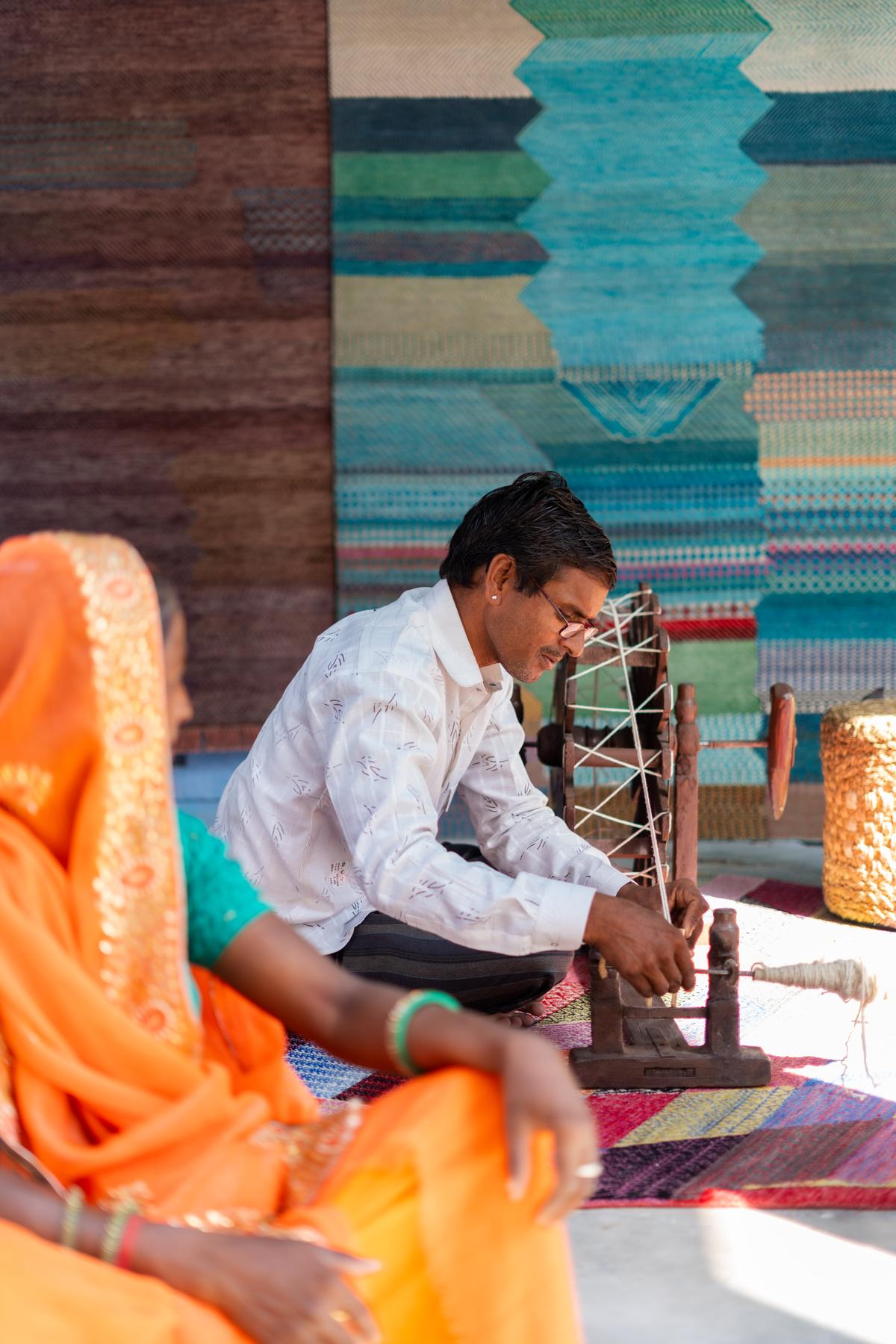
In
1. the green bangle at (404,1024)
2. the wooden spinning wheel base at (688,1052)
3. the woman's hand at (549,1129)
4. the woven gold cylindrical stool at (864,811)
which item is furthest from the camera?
the woven gold cylindrical stool at (864,811)

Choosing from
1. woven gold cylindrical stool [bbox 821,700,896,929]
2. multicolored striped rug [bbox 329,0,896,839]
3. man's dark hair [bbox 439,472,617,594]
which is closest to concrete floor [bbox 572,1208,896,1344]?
man's dark hair [bbox 439,472,617,594]

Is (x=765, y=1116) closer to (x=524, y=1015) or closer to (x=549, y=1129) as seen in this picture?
(x=524, y=1015)

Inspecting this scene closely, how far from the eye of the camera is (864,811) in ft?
11.3

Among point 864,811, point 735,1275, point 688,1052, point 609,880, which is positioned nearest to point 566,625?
point 609,880

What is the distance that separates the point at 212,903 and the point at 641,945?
90cm

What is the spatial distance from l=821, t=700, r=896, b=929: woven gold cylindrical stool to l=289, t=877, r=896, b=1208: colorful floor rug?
0.38m

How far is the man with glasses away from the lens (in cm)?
205

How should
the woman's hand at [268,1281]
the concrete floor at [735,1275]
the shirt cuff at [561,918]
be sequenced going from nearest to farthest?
1. the woman's hand at [268,1281]
2. the concrete floor at [735,1275]
3. the shirt cuff at [561,918]

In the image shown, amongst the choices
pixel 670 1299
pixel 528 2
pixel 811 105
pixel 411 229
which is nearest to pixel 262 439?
pixel 411 229

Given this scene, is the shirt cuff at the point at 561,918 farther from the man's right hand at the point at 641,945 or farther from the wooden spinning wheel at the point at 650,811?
the wooden spinning wheel at the point at 650,811

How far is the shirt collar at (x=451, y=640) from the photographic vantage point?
2391 mm

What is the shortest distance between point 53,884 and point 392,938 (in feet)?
4.62

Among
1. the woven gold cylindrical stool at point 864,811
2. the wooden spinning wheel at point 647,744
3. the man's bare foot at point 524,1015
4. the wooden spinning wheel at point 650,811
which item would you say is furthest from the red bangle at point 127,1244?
the woven gold cylindrical stool at point 864,811

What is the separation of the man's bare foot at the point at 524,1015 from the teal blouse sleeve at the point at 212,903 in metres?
1.36
